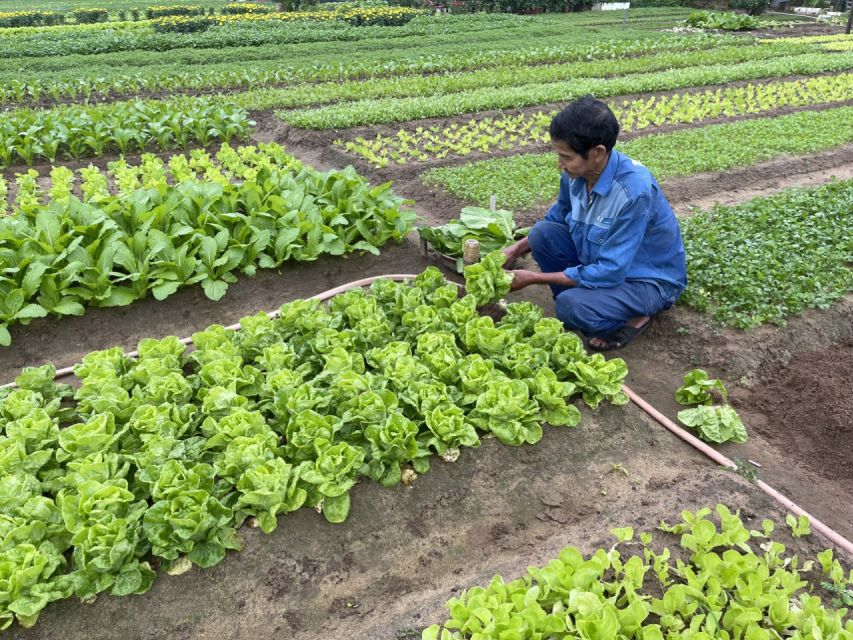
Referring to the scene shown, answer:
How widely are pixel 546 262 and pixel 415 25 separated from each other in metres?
25.3

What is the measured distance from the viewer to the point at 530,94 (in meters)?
12.9

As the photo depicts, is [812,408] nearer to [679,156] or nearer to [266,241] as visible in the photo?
[266,241]

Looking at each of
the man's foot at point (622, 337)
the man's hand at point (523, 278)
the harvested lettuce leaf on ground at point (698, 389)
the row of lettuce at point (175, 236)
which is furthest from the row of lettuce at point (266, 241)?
the man's hand at point (523, 278)

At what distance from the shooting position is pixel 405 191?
8.52m

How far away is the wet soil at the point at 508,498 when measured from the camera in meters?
2.92

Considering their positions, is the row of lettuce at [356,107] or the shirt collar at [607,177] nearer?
the shirt collar at [607,177]

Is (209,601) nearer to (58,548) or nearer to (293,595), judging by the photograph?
(293,595)

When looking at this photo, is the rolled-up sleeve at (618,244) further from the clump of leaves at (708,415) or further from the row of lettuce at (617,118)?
the row of lettuce at (617,118)

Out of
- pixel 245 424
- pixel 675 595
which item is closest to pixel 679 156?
pixel 675 595

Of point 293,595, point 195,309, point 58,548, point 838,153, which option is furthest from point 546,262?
point 838,153

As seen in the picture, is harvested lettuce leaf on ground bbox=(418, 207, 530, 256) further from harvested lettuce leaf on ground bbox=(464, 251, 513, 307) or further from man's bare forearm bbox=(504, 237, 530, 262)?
harvested lettuce leaf on ground bbox=(464, 251, 513, 307)

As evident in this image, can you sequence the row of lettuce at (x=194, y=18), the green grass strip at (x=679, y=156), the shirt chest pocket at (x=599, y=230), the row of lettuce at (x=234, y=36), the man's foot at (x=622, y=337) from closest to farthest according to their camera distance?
the shirt chest pocket at (x=599, y=230)
the man's foot at (x=622, y=337)
the green grass strip at (x=679, y=156)
the row of lettuce at (x=234, y=36)
the row of lettuce at (x=194, y=18)

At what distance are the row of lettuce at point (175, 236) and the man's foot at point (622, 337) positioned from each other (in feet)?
7.74

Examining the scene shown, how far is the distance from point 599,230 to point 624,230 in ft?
0.64
